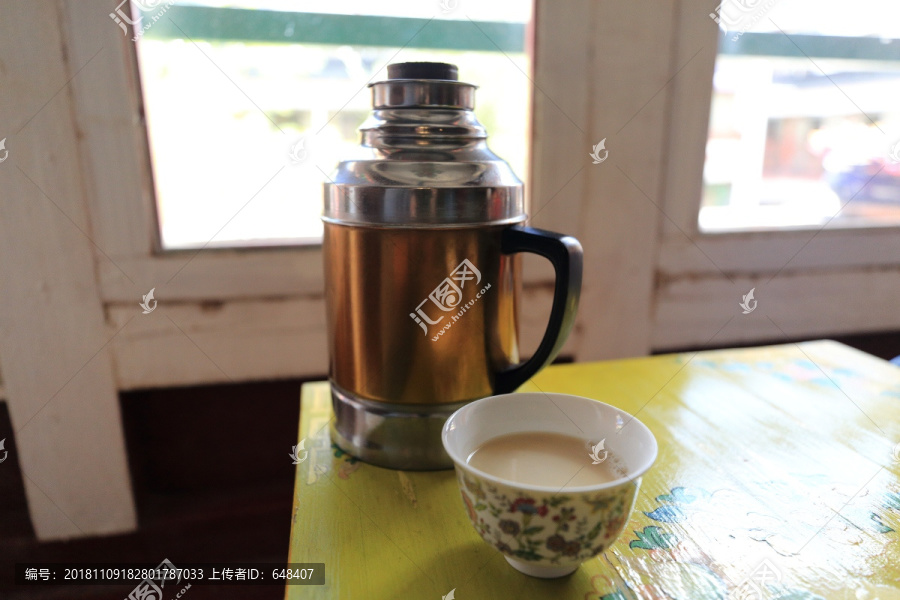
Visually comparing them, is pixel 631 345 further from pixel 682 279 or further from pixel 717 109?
pixel 717 109

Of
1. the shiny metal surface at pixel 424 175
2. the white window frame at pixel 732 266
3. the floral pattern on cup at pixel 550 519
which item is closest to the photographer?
the floral pattern on cup at pixel 550 519

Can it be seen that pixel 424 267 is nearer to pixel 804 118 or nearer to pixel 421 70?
pixel 421 70

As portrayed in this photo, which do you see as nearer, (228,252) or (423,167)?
(423,167)

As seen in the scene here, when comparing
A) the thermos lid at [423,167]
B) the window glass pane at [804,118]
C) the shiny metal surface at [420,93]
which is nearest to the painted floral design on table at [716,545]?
the thermos lid at [423,167]

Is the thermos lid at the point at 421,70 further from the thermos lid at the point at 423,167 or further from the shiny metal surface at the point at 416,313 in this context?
the shiny metal surface at the point at 416,313

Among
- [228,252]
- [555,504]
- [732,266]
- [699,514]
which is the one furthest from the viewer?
[732,266]

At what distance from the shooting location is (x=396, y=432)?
0.51 m

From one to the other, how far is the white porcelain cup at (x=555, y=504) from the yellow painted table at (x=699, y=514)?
0.13 feet

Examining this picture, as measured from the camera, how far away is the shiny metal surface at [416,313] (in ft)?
1.54

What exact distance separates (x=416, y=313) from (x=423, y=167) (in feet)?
0.41

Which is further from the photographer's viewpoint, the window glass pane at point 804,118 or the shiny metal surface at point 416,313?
the window glass pane at point 804,118

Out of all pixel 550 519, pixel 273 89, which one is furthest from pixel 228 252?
pixel 550 519

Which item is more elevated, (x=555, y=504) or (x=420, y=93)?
(x=420, y=93)

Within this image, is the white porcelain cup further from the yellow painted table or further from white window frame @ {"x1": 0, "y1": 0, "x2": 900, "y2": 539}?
white window frame @ {"x1": 0, "y1": 0, "x2": 900, "y2": 539}
